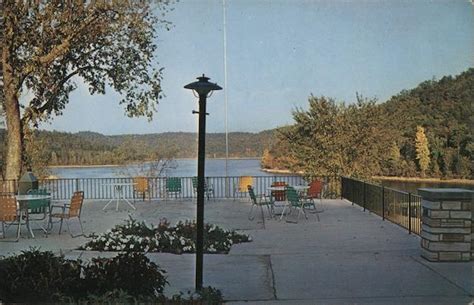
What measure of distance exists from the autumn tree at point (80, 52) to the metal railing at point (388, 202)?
3.80 m

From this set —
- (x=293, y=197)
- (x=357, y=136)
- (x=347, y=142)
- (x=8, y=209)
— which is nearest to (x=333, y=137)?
(x=347, y=142)

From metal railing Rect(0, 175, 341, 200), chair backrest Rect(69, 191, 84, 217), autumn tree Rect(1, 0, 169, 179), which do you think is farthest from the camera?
metal railing Rect(0, 175, 341, 200)

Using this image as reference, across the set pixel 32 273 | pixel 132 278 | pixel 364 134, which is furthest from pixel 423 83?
pixel 364 134

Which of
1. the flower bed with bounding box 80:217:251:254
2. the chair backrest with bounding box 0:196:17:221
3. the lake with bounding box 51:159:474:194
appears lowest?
the flower bed with bounding box 80:217:251:254

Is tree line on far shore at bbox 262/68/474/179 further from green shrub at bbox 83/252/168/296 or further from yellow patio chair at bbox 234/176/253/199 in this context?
green shrub at bbox 83/252/168/296

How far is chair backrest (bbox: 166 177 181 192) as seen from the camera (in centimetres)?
1148

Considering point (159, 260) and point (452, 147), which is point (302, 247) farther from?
point (452, 147)

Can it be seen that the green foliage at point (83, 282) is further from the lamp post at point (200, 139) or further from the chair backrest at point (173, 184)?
→ the chair backrest at point (173, 184)

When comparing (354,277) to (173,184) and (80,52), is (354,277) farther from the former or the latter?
(173,184)

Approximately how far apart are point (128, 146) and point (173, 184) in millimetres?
1510

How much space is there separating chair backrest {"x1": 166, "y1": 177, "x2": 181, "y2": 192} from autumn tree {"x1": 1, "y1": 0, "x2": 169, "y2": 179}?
2.36 m

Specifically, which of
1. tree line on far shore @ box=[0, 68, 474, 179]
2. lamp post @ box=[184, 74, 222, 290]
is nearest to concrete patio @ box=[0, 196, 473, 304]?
lamp post @ box=[184, 74, 222, 290]

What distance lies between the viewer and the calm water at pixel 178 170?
7801mm

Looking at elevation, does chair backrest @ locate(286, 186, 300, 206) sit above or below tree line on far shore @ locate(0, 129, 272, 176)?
below
